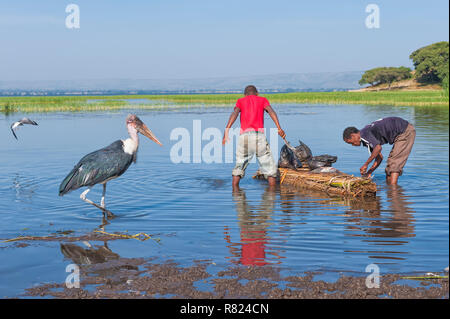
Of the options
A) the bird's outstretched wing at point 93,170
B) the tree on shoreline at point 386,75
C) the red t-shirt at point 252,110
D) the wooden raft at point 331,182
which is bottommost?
the wooden raft at point 331,182

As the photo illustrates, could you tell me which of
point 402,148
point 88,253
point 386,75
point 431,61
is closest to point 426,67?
point 431,61

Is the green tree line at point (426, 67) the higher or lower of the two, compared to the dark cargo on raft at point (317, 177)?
higher

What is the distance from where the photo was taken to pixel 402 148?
11.2 meters

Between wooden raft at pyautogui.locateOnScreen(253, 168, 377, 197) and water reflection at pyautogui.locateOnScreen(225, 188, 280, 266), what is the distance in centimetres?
75

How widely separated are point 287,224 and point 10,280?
13.2ft

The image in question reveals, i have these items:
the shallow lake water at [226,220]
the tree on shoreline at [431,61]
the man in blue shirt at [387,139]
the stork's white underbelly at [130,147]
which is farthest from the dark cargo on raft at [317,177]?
the tree on shoreline at [431,61]

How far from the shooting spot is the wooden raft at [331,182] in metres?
10.2

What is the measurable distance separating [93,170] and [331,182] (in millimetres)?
4603

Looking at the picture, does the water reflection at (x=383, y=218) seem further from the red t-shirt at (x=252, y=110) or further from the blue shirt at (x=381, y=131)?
the red t-shirt at (x=252, y=110)

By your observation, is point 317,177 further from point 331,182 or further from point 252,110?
point 252,110

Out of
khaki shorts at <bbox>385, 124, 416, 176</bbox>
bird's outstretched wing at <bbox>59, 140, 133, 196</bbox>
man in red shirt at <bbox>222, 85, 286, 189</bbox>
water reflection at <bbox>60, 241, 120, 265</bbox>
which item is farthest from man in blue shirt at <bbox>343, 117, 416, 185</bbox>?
water reflection at <bbox>60, 241, 120, 265</bbox>

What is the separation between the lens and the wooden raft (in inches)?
401

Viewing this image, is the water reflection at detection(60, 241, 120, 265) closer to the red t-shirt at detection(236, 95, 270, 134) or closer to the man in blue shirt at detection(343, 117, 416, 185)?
the red t-shirt at detection(236, 95, 270, 134)
